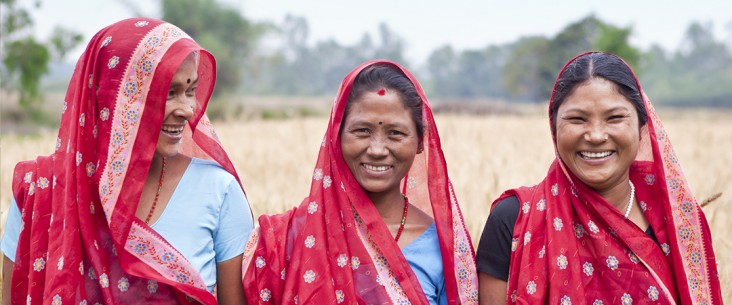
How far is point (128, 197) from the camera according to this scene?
7.09 ft

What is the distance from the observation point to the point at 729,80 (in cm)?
6384

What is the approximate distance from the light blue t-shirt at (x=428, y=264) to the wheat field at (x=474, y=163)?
2.59 ft

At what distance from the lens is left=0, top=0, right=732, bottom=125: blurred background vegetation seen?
56.5 ft

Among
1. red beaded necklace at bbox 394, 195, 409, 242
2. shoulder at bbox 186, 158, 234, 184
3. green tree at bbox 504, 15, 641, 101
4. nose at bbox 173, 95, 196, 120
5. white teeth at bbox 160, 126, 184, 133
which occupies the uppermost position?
green tree at bbox 504, 15, 641, 101

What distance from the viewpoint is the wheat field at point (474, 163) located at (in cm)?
348

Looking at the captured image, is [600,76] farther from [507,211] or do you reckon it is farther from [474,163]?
[474,163]

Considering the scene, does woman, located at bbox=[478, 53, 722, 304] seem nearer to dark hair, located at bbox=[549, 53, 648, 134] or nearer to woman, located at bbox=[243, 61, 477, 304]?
dark hair, located at bbox=[549, 53, 648, 134]

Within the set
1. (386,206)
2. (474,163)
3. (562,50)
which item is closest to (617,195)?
(386,206)

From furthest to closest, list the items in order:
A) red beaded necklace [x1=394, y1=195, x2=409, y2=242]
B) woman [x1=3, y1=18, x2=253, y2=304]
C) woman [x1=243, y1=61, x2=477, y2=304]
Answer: red beaded necklace [x1=394, y1=195, x2=409, y2=242]
woman [x1=243, y1=61, x2=477, y2=304]
woman [x1=3, y1=18, x2=253, y2=304]

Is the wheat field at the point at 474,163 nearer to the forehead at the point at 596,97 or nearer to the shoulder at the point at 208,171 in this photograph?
the forehead at the point at 596,97

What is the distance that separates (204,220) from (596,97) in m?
1.27

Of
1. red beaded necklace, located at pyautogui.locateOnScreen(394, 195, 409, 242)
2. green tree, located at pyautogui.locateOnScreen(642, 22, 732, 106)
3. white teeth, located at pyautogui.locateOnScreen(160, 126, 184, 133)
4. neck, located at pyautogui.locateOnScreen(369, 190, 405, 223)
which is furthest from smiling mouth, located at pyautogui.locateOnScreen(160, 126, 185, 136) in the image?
green tree, located at pyautogui.locateOnScreen(642, 22, 732, 106)

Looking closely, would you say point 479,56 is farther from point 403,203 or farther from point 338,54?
point 403,203

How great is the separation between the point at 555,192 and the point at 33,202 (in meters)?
1.67
